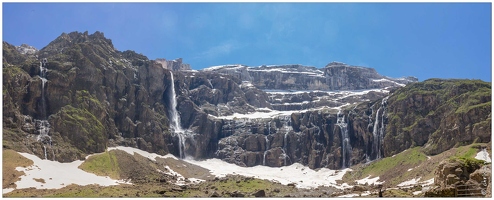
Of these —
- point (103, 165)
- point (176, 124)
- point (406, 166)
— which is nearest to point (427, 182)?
point (406, 166)

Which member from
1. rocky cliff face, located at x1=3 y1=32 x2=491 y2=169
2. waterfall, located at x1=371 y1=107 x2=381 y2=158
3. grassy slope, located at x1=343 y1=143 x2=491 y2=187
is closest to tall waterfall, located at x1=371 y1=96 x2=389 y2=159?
waterfall, located at x1=371 y1=107 x2=381 y2=158

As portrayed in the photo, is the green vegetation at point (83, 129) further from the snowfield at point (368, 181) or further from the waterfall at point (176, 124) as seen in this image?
the snowfield at point (368, 181)

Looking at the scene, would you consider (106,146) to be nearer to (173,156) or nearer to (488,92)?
(173,156)

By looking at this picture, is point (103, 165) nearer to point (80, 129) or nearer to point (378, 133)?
point (80, 129)

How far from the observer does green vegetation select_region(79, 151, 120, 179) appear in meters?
120

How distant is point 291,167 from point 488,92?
78714 mm

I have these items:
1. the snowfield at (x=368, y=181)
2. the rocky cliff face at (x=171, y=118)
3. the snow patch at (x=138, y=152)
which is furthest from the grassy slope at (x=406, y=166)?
the snow patch at (x=138, y=152)

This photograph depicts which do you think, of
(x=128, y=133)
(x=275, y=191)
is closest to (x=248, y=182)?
(x=275, y=191)

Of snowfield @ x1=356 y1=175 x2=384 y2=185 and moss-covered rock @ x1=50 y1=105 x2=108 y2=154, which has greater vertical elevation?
moss-covered rock @ x1=50 y1=105 x2=108 y2=154

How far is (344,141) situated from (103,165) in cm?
9753

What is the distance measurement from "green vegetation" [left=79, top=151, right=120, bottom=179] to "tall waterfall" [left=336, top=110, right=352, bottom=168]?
8822 centimetres

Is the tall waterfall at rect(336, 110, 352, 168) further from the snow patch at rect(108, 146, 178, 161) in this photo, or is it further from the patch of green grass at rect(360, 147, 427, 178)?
the snow patch at rect(108, 146, 178, 161)

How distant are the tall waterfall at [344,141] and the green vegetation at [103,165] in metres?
88.2

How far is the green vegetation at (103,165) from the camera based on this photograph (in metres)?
120
